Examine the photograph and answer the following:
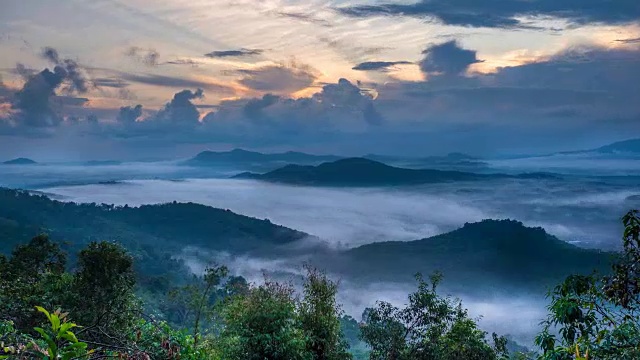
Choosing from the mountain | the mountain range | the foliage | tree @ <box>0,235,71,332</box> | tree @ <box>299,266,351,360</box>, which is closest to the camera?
the foliage

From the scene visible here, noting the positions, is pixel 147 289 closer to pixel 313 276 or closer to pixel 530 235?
pixel 313 276

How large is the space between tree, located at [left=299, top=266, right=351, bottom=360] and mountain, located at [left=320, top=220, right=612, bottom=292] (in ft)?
456

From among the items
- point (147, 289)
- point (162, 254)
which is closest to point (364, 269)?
point (162, 254)

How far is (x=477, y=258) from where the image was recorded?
173m

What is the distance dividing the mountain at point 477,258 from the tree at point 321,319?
456 ft

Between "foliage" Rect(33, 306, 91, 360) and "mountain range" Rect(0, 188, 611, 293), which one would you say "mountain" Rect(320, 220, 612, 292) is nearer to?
"mountain range" Rect(0, 188, 611, 293)

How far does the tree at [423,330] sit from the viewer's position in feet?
76.5

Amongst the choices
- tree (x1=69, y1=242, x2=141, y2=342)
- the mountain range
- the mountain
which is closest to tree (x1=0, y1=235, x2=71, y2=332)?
tree (x1=69, y1=242, x2=141, y2=342)

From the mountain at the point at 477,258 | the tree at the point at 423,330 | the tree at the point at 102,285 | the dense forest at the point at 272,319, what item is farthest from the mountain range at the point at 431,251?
the tree at the point at 102,285

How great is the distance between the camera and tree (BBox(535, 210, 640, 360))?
692cm

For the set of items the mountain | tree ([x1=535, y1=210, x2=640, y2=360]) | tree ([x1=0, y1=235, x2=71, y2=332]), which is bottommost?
the mountain

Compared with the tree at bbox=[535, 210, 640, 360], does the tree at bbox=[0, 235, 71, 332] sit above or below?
below

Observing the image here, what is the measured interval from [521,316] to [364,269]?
5391 centimetres

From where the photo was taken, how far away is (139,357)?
191 inches
